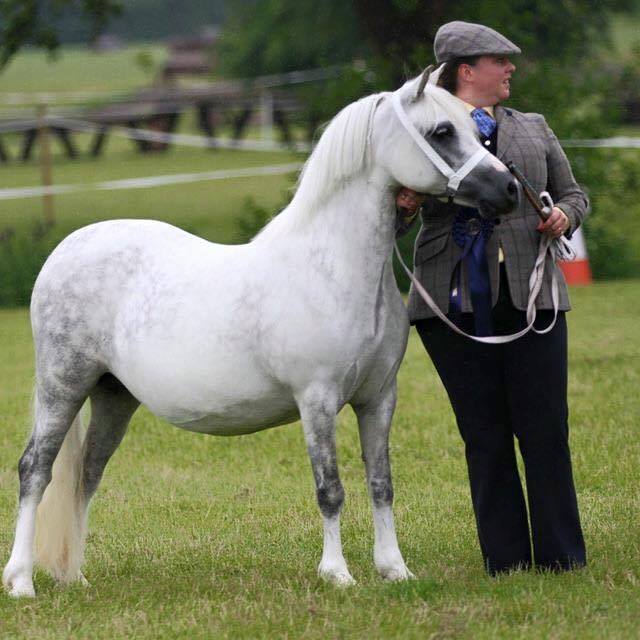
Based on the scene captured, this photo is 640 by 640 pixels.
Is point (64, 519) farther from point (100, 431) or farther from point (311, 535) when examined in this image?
point (311, 535)

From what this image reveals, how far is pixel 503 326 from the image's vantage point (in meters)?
5.06

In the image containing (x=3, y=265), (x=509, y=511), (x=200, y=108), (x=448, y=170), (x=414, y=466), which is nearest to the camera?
(x=448, y=170)

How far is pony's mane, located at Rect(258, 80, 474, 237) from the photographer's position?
15.2 feet

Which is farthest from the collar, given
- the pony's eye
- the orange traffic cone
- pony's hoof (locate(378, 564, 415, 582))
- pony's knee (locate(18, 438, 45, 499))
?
the orange traffic cone

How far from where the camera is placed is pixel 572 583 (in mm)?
5008

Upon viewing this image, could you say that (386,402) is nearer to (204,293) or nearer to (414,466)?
(204,293)

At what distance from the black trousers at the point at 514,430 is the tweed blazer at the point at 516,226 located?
3.2 inches

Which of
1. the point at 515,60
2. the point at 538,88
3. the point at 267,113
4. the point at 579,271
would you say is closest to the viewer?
the point at 538,88

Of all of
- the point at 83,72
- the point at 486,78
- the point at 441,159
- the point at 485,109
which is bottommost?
the point at 83,72

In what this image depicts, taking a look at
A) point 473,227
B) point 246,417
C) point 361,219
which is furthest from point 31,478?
point 473,227

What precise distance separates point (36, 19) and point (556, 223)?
1274cm

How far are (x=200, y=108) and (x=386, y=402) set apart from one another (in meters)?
22.9

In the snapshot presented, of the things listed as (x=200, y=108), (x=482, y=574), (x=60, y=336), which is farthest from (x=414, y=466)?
(x=200, y=108)

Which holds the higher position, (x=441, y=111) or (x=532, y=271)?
(x=441, y=111)
